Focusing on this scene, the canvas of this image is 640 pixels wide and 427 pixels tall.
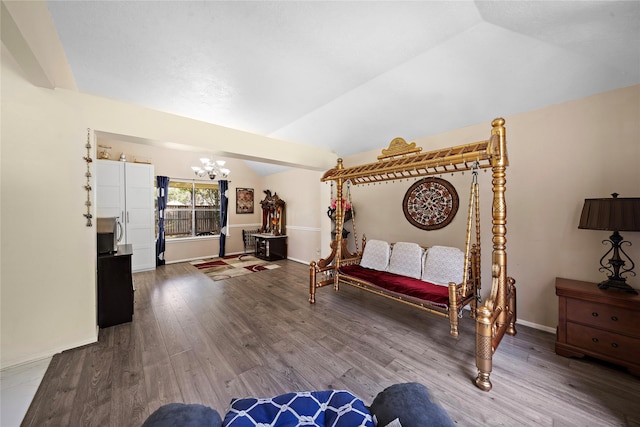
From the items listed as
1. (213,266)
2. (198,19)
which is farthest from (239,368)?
(213,266)

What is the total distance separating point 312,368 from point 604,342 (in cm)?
248

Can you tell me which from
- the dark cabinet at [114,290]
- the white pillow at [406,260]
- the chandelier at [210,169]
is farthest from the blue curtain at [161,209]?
the white pillow at [406,260]

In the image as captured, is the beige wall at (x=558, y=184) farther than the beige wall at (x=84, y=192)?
Yes

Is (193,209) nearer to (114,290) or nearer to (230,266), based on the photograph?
(230,266)

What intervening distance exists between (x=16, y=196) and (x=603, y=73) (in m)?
5.41

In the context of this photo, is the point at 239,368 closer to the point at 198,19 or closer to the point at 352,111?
the point at 198,19

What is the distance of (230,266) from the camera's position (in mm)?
5625

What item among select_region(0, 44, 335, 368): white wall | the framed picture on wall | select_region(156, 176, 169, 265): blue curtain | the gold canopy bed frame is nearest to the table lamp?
the gold canopy bed frame

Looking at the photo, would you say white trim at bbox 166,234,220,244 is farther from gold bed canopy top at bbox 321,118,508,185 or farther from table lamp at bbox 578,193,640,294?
table lamp at bbox 578,193,640,294

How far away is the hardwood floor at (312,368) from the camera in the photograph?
1.58 metres

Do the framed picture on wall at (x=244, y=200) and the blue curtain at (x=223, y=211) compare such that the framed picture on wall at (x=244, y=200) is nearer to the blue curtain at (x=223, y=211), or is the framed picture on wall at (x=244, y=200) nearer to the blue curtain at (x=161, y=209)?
the blue curtain at (x=223, y=211)

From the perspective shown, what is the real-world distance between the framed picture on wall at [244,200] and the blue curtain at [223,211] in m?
0.39

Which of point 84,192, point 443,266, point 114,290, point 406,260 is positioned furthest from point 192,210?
point 443,266

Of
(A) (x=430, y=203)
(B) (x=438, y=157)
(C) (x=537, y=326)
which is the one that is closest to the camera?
(B) (x=438, y=157)
